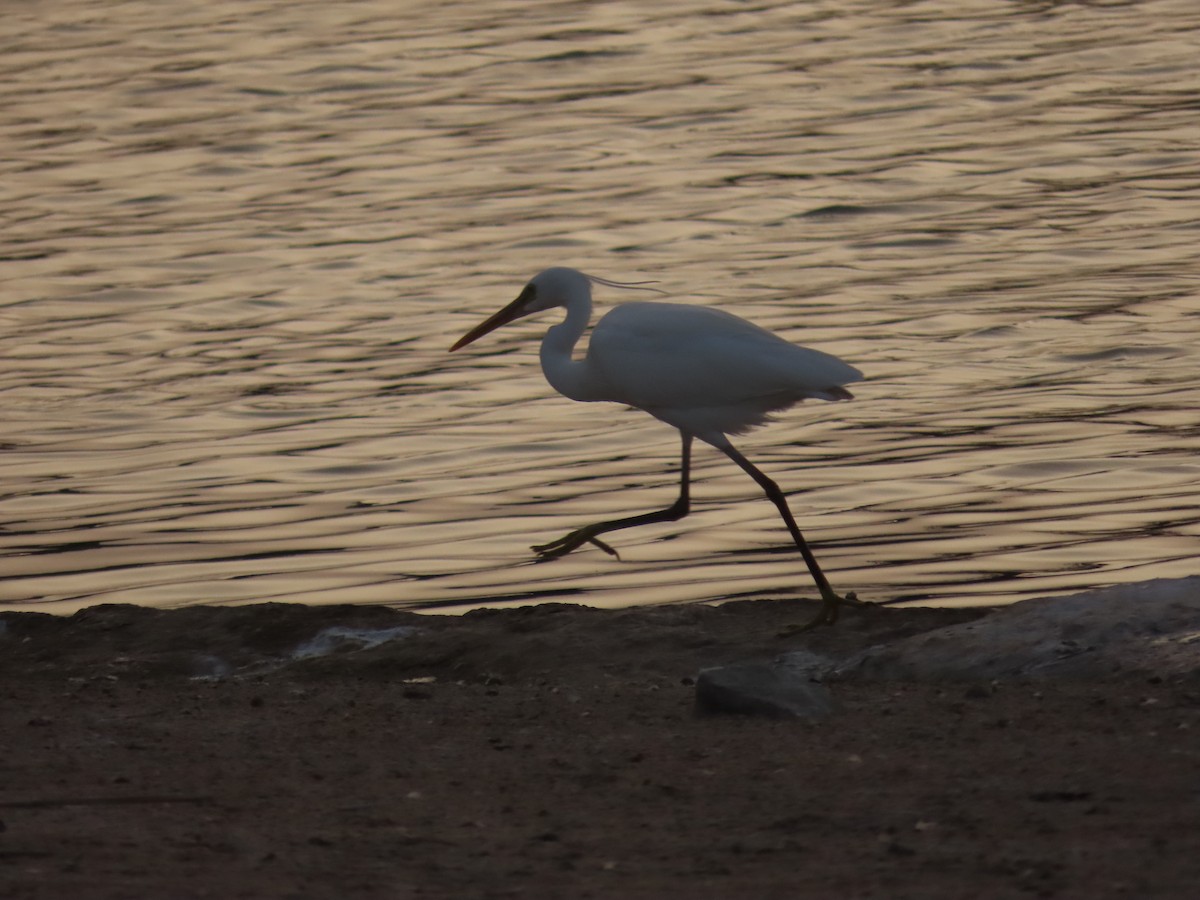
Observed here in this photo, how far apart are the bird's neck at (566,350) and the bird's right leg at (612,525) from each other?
0.55 m

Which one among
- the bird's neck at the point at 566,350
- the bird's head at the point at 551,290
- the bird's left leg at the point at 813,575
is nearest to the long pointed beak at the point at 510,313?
the bird's head at the point at 551,290

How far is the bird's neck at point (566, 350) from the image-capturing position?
955 centimetres

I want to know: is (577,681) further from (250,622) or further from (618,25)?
(618,25)

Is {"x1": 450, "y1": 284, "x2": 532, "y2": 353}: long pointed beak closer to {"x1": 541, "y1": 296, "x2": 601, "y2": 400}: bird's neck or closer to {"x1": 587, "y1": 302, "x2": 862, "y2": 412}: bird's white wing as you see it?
{"x1": 541, "y1": 296, "x2": 601, "y2": 400}: bird's neck

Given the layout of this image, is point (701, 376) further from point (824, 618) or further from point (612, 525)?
point (824, 618)

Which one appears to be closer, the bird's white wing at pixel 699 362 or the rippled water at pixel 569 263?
the bird's white wing at pixel 699 362

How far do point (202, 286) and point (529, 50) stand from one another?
25.8 ft

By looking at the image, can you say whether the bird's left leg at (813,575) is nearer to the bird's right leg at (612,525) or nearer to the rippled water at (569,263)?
the bird's right leg at (612,525)

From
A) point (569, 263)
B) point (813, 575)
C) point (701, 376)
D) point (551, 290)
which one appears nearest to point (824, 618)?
point (813, 575)

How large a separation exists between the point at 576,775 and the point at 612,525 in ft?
9.23

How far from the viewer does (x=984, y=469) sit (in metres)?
10.7

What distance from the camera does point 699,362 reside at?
882 cm

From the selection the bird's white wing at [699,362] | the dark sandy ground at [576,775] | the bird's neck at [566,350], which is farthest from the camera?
the bird's neck at [566,350]

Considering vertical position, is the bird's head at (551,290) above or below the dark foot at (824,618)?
above
